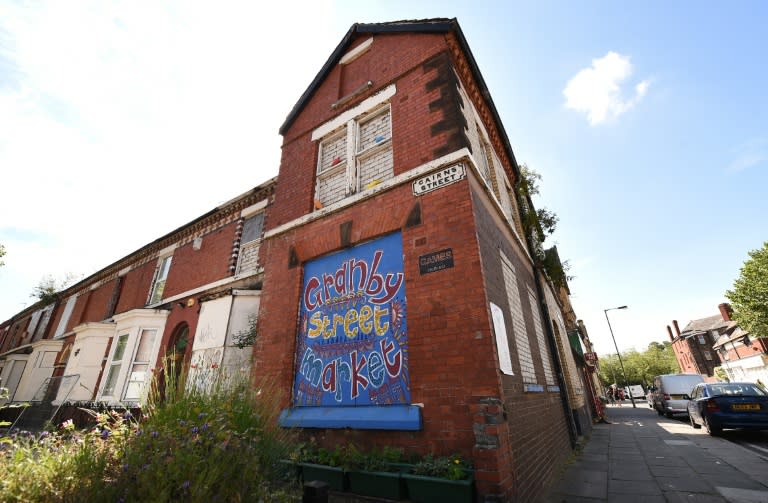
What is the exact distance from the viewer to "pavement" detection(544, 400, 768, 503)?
4387 mm

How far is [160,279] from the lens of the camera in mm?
13820

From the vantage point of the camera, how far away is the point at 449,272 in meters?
4.43

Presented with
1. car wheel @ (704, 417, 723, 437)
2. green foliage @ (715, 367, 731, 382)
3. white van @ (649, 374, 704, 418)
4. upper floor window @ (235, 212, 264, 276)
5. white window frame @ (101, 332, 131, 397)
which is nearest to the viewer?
car wheel @ (704, 417, 723, 437)

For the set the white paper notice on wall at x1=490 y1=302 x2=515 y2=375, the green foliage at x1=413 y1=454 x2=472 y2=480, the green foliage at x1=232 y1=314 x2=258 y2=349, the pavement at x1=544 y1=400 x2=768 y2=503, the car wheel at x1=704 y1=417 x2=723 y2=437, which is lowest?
the pavement at x1=544 y1=400 x2=768 y2=503

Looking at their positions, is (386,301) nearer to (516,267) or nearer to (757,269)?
(516,267)

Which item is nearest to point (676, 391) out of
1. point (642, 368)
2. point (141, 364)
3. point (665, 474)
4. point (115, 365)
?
point (665, 474)

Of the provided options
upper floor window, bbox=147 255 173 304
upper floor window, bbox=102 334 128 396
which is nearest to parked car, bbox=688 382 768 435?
upper floor window, bbox=102 334 128 396

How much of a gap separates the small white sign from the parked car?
1001cm

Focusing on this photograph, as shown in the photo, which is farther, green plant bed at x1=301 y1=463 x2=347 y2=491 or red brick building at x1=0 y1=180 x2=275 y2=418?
red brick building at x1=0 y1=180 x2=275 y2=418

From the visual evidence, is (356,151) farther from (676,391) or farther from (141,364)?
(676,391)

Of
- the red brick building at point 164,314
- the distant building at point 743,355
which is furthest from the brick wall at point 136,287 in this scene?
the distant building at point 743,355

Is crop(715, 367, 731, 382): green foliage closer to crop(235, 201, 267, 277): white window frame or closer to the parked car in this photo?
the parked car

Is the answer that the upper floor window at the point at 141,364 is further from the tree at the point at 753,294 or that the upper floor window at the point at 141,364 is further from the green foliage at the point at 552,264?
the tree at the point at 753,294

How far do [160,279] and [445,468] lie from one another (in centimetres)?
1468
